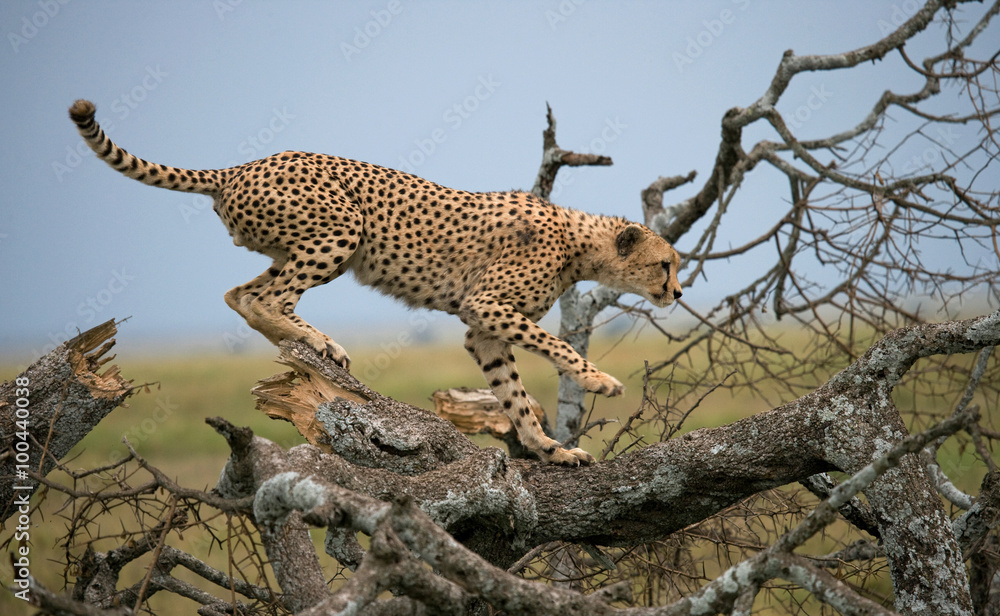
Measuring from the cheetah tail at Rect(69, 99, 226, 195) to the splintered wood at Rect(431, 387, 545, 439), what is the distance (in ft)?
7.05

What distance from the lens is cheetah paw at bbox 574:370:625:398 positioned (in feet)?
14.9

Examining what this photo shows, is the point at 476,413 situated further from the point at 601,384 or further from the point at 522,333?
the point at 601,384

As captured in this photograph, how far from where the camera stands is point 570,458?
447cm

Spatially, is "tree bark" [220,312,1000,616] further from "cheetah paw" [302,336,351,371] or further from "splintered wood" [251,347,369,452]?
"cheetah paw" [302,336,351,371]

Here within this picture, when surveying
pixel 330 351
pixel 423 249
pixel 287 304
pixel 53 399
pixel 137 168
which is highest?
pixel 423 249

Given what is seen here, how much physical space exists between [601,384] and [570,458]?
445 mm

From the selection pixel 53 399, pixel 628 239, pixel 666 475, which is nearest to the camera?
pixel 666 475

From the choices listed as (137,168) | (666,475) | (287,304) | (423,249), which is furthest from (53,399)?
(666,475)

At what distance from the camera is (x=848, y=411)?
11.1 ft

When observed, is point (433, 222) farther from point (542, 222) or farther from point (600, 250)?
point (600, 250)

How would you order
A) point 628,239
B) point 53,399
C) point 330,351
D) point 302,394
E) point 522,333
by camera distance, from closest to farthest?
1. point 53,399
2. point 302,394
3. point 330,351
4. point 522,333
5. point 628,239

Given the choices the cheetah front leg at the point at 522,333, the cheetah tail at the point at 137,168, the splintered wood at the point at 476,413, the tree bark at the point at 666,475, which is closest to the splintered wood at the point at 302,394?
the tree bark at the point at 666,475

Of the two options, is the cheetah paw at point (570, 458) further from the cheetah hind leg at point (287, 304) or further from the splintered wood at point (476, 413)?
the cheetah hind leg at point (287, 304)

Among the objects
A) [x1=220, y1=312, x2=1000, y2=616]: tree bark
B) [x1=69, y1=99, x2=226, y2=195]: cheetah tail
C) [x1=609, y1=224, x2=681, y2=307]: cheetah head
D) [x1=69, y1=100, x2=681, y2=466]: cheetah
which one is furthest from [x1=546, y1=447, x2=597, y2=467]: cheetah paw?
[x1=69, y1=99, x2=226, y2=195]: cheetah tail
